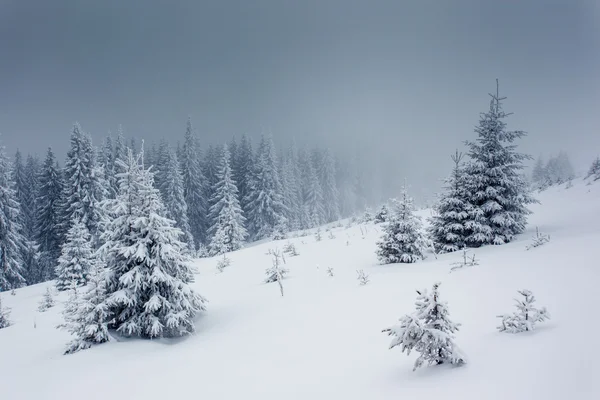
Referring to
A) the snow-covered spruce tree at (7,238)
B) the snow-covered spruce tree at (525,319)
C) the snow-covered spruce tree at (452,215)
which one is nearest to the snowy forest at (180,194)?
the snow-covered spruce tree at (7,238)

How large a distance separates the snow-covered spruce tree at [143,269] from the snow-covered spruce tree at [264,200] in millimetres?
38064

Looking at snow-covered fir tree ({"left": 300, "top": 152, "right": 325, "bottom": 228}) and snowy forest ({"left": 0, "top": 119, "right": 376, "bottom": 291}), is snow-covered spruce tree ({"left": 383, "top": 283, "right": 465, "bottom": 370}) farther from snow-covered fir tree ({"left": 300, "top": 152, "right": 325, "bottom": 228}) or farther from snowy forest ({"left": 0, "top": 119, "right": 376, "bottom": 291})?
snow-covered fir tree ({"left": 300, "top": 152, "right": 325, "bottom": 228})

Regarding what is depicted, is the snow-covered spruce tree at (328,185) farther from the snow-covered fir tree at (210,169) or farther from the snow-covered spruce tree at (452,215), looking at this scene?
the snow-covered spruce tree at (452,215)

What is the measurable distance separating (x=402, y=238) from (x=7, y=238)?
39688 millimetres

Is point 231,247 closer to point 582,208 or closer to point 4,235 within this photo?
point 4,235

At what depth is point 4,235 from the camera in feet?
105

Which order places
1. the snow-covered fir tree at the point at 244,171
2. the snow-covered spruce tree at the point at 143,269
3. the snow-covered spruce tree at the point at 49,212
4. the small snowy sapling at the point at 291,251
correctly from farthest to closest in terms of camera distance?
the snow-covered fir tree at the point at 244,171, the snow-covered spruce tree at the point at 49,212, the small snowy sapling at the point at 291,251, the snow-covered spruce tree at the point at 143,269

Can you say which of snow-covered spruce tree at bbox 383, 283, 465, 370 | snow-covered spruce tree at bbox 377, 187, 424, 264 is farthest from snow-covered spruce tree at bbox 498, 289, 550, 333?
snow-covered spruce tree at bbox 377, 187, 424, 264

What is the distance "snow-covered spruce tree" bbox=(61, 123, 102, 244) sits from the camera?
35.2 m

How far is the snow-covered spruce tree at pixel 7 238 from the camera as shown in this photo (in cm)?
3138

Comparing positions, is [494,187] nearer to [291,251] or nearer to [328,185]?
[291,251]

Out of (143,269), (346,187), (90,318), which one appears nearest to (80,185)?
(143,269)

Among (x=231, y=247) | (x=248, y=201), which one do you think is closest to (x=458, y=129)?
(x=248, y=201)

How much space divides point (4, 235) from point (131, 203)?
34.8m
